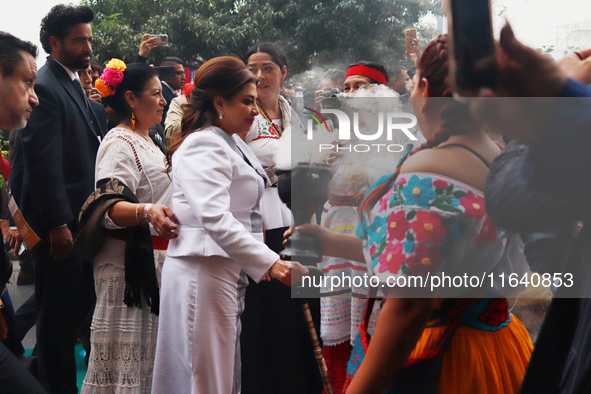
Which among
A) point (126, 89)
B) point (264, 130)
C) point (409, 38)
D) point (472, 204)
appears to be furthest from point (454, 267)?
point (126, 89)

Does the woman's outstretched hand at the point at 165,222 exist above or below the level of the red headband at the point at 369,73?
below

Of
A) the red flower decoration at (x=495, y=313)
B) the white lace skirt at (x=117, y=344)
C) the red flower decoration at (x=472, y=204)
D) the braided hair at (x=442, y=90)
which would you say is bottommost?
the white lace skirt at (x=117, y=344)

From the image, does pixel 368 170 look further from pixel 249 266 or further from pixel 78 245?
pixel 78 245

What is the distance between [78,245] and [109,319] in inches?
14.7

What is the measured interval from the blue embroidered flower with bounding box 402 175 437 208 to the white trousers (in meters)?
1.11

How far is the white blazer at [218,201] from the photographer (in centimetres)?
195

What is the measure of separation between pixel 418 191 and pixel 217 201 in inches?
38.6

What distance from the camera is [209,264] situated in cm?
208

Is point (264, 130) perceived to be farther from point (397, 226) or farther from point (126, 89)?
point (397, 226)

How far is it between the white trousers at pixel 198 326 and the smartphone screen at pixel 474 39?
132 centimetres

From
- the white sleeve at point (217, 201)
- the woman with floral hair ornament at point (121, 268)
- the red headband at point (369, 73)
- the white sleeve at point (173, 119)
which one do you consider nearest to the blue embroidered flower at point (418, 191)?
the red headband at point (369, 73)

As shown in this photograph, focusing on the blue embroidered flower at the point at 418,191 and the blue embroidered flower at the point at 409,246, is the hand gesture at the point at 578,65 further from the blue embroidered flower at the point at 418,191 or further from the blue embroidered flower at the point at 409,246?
the blue embroidered flower at the point at 409,246

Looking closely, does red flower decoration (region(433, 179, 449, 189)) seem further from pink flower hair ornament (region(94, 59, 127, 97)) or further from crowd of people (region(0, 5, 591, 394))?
pink flower hair ornament (region(94, 59, 127, 97))

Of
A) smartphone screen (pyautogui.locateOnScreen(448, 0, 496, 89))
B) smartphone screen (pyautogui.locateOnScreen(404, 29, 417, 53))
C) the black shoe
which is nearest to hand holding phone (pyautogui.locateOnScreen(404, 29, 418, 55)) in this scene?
smartphone screen (pyautogui.locateOnScreen(404, 29, 417, 53))
